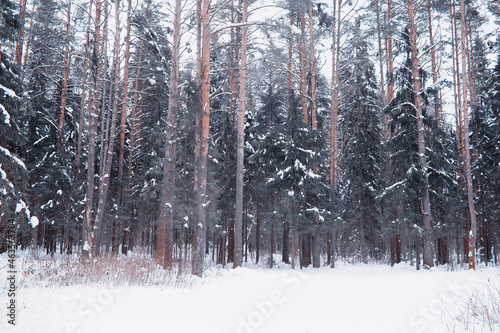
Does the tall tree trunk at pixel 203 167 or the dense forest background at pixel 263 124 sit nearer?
the tall tree trunk at pixel 203 167

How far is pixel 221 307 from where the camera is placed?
21.6ft

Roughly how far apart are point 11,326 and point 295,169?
1412 centimetres

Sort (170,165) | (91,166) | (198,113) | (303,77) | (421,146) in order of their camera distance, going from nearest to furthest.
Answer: (198,113), (170,165), (91,166), (421,146), (303,77)

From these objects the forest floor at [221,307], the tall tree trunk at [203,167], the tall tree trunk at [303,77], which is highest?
the tall tree trunk at [303,77]

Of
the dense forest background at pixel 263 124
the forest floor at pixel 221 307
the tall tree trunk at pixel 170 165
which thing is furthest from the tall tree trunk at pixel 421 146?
the tall tree trunk at pixel 170 165

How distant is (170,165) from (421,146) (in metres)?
12.0

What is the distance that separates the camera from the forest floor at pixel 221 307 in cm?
476

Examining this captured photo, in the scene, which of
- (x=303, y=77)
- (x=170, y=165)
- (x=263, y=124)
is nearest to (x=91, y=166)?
(x=170, y=165)

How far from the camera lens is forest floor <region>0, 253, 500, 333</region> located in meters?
4.76

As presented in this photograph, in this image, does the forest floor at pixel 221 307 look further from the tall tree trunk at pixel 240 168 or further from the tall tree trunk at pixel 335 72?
the tall tree trunk at pixel 335 72

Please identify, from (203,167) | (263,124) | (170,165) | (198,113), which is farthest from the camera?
(263,124)

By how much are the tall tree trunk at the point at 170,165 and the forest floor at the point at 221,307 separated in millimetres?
3620

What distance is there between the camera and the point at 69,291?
6.56 meters

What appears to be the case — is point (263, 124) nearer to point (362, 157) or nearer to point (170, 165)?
point (362, 157)
